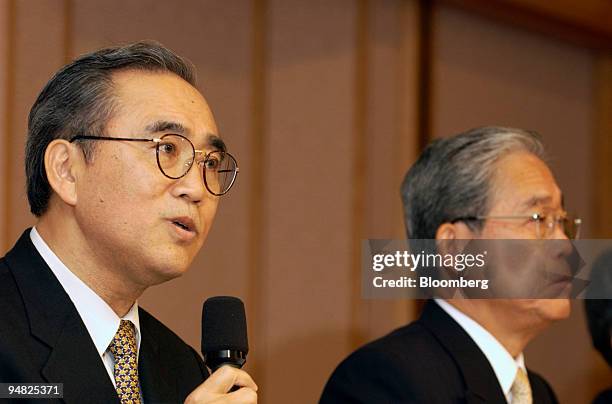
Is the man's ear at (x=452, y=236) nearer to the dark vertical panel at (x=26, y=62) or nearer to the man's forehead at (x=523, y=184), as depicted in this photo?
the man's forehead at (x=523, y=184)

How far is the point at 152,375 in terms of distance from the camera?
1.98 m

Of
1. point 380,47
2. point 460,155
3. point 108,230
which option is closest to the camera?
point 108,230

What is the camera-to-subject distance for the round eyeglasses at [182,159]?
6.28 ft

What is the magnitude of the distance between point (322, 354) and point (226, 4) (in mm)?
1120

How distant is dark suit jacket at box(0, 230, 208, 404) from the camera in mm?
1771

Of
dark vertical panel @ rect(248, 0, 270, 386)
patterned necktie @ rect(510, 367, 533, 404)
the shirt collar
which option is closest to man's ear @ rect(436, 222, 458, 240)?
patterned necktie @ rect(510, 367, 533, 404)

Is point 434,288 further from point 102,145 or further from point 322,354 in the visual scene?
point 102,145

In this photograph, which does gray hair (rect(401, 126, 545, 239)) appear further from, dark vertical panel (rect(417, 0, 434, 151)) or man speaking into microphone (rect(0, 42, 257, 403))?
dark vertical panel (rect(417, 0, 434, 151))

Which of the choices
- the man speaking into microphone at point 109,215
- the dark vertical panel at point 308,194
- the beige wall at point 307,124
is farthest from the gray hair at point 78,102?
the dark vertical panel at point 308,194

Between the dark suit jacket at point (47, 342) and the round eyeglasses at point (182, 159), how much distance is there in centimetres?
27

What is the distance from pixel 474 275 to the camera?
2.56 metres

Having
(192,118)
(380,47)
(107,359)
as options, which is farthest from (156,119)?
(380,47)

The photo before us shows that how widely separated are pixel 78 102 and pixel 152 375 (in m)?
0.54

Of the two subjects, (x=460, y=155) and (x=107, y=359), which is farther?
(x=460, y=155)
